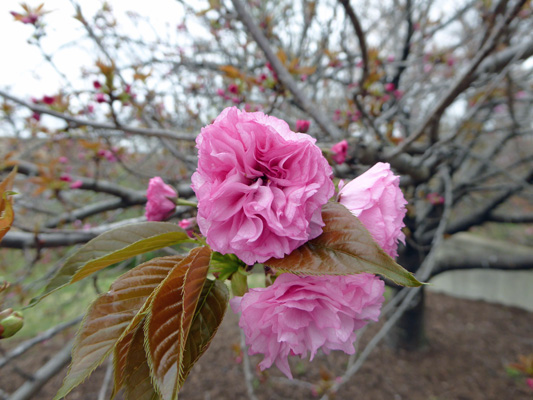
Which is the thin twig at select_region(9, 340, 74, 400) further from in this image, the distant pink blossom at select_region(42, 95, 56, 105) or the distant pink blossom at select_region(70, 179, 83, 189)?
the distant pink blossom at select_region(42, 95, 56, 105)

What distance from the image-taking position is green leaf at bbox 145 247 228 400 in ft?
1.37

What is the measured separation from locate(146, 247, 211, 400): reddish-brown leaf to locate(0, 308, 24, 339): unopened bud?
0.46 metres

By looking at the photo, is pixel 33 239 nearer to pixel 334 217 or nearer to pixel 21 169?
pixel 21 169

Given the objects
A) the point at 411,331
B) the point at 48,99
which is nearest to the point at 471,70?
the point at 48,99

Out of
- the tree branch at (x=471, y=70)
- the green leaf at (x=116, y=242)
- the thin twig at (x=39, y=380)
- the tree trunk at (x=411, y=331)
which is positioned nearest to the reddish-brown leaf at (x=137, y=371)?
the green leaf at (x=116, y=242)

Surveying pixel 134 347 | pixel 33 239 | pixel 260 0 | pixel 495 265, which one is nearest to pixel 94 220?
pixel 33 239

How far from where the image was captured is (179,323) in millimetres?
456

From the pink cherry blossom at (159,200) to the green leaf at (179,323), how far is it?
0.37m

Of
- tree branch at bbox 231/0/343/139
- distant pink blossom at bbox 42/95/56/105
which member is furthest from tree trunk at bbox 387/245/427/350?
distant pink blossom at bbox 42/95/56/105

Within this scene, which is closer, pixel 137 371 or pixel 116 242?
pixel 137 371

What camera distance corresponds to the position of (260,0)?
3.38 meters

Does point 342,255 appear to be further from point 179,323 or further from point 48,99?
point 48,99

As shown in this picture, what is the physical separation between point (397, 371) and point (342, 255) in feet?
11.3

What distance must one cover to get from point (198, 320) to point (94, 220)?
3.72 m
